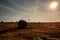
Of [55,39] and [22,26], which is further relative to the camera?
[22,26]

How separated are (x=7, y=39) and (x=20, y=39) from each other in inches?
96.2

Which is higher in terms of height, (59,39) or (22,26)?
(22,26)

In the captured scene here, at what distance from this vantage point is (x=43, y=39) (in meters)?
19.8

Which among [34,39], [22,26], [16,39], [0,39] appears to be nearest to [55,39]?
[34,39]

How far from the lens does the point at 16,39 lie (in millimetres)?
19719

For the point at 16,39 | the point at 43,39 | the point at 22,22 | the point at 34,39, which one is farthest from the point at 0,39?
the point at 22,22

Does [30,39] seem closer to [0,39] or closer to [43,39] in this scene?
[43,39]

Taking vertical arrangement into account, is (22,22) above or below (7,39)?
above

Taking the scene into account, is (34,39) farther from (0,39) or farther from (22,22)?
(22,22)

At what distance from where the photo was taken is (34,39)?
19.5 meters

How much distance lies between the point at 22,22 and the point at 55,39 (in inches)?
535

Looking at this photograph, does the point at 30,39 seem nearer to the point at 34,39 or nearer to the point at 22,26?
the point at 34,39

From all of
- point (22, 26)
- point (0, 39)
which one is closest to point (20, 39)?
point (0, 39)

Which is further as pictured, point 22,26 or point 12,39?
point 22,26
